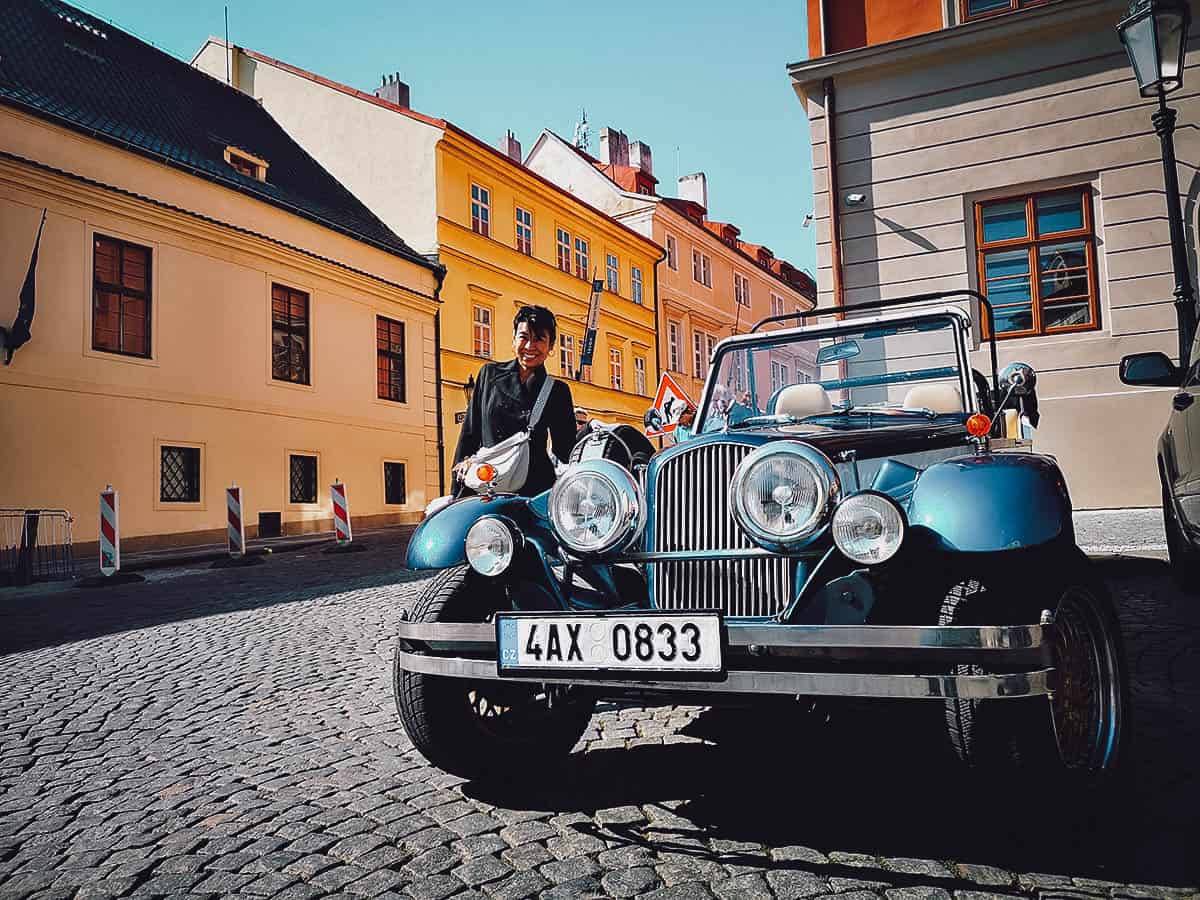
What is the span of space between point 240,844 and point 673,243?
34.3 meters

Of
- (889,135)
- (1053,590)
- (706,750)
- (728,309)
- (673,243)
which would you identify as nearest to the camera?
(1053,590)

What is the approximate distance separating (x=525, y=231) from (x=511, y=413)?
76.7 feet

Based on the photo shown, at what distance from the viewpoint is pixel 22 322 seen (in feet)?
42.3

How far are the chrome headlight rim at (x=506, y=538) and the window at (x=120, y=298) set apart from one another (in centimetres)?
1385

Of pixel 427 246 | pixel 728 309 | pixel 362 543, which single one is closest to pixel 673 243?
pixel 728 309

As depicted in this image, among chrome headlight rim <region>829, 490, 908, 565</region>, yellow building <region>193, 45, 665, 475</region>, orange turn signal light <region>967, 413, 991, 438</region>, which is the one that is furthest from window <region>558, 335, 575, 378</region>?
chrome headlight rim <region>829, 490, 908, 565</region>

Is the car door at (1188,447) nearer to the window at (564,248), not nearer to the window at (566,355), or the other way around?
the window at (566,355)

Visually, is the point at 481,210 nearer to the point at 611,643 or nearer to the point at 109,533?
the point at 109,533

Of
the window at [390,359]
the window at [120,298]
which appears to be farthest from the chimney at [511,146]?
the window at [120,298]

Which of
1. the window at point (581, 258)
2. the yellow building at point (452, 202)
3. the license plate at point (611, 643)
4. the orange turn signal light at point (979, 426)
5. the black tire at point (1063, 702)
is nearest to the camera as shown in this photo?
the black tire at point (1063, 702)

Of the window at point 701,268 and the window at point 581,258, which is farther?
the window at point 701,268

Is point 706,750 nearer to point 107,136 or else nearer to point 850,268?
point 850,268

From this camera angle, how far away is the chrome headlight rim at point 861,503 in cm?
230

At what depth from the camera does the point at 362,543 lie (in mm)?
15391
